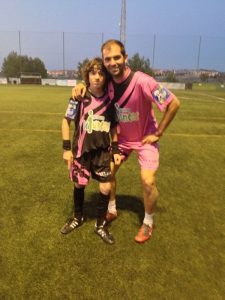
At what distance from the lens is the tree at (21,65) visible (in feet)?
232

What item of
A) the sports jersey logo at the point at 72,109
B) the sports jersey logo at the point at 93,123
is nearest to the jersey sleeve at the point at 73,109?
the sports jersey logo at the point at 72,109

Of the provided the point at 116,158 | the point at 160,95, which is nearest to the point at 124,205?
the point at 116,158

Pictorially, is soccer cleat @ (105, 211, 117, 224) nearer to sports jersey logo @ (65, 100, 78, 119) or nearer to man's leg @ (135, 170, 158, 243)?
man's leg @ (135, 170, 158, 243)

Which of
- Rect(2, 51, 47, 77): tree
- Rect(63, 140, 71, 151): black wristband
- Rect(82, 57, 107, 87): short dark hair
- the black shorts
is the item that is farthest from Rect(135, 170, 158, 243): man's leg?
Rect(2, 51, 47, 77): tree

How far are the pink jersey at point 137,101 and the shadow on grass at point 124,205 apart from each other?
45.5 inches

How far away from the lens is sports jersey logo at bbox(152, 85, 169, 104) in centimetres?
349

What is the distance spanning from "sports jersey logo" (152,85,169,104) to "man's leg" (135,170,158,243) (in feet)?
2.52

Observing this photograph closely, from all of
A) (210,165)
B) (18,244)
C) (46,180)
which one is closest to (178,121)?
(210,165)

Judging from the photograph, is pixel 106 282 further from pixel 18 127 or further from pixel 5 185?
pixel 18 127

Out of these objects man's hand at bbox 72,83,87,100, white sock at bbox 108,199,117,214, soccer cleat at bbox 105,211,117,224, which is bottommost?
soccer cleat at bbox 105,211,117,224

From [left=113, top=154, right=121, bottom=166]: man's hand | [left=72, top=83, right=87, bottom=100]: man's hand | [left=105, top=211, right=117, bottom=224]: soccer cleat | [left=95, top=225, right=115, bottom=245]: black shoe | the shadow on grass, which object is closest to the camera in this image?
[left=72, top=83, right=87, bottom=100]: man's hand

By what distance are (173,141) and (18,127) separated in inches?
169

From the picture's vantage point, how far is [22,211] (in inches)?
169

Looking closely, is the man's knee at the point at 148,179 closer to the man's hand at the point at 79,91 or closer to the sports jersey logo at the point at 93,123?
the sports jersey logo at the point at 93,123
